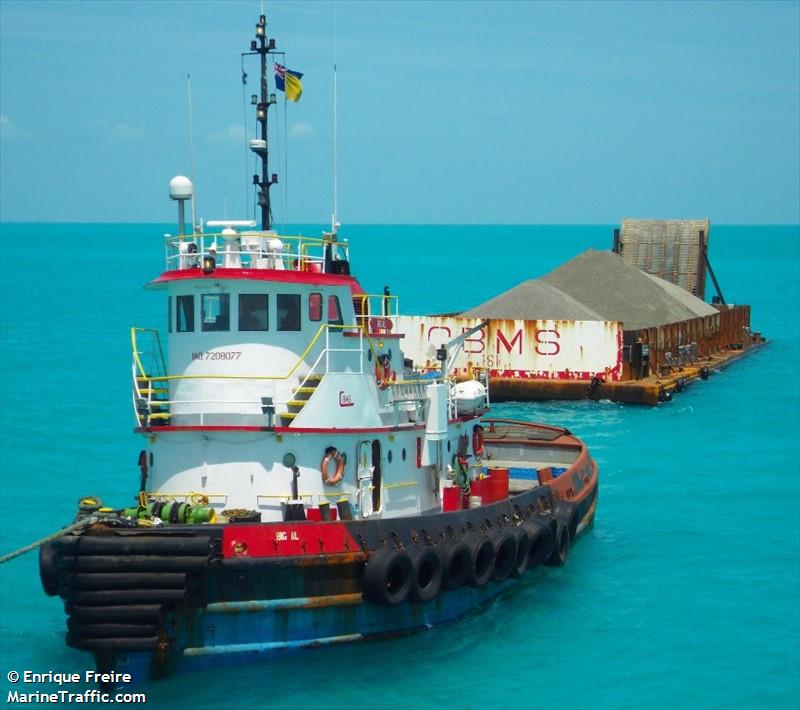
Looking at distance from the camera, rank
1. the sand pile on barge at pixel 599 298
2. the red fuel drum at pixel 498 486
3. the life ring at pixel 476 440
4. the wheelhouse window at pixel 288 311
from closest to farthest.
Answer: the wheelhouse window at pixel 288 311 → the red fuel drum at pixel 498 486 → the life ring at pixel 476 440 → the sand pile on barge at pixel 599 298

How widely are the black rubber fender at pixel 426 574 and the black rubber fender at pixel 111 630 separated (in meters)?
3.70

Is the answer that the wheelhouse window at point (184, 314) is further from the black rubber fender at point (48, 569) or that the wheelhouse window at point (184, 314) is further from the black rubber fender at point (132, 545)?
the black rubber fender at point (48, 569)

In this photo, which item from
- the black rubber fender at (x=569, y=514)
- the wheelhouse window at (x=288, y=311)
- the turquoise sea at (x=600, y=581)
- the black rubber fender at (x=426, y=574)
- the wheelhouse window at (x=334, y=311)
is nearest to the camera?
the turquoise sea at (x=600, y=581)

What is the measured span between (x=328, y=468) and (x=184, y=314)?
10.0 ft

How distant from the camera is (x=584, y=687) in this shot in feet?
57.3

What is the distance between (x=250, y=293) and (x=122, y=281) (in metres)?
105

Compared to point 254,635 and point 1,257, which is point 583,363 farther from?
point 1,257

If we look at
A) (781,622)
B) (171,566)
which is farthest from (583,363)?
(171,566)

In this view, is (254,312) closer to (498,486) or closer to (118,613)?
(118,613)

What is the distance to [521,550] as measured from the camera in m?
19.5

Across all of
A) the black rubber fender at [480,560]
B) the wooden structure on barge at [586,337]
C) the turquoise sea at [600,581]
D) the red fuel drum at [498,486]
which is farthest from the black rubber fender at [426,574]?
the wooden structure on barge at [586,337]

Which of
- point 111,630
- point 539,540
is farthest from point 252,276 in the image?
point 539,540

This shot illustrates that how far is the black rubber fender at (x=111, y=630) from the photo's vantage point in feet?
49.2

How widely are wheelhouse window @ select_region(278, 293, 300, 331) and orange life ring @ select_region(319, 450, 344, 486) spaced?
193 centimetres
